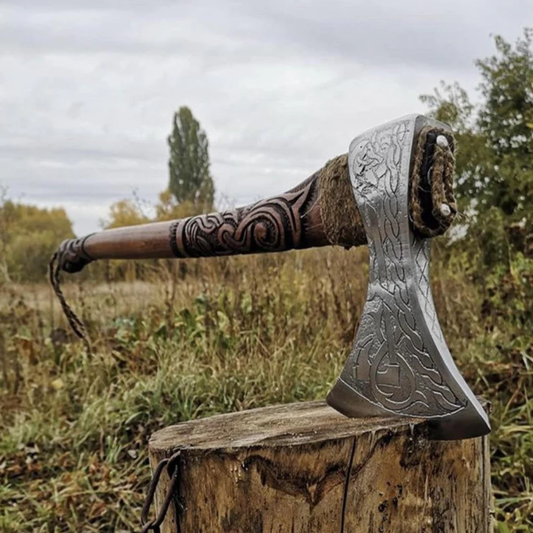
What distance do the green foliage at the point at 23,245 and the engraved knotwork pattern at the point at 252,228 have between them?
11.1 ft

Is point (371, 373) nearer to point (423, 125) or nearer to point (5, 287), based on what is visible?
point (423, 125)

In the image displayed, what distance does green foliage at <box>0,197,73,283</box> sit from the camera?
15.9ft

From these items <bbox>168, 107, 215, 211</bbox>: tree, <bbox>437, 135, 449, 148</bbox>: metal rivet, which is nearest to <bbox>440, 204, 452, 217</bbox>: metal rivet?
<bbox>437, 135, 449, 148</bbox>: metal rivet

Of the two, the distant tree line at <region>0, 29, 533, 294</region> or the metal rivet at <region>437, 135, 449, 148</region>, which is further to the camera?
the distant tree line at <region>0, 29, 533, 294</region>

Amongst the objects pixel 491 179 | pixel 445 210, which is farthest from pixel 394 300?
pixel 491 179

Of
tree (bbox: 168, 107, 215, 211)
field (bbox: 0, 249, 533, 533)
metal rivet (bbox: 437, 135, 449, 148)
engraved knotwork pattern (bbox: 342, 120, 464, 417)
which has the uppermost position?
tree (bbox: 168, 107, 215, 211)

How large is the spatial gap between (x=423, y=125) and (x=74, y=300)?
13.5 feet

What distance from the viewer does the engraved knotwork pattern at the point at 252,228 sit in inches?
57.4

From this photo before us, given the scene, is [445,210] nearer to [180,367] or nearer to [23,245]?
[180,367]

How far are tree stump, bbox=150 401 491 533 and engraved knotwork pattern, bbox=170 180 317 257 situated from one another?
0.46 metres

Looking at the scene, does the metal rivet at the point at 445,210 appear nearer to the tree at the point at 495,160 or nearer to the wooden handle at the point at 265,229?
the wooden handle at the point at 265,229

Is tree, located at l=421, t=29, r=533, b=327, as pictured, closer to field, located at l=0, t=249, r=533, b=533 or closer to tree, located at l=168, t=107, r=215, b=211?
field, located at l=0, t=249, r=533, b=533

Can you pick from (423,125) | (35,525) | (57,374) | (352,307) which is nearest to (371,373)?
(423,125)

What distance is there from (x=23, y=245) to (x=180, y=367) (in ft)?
15.2
